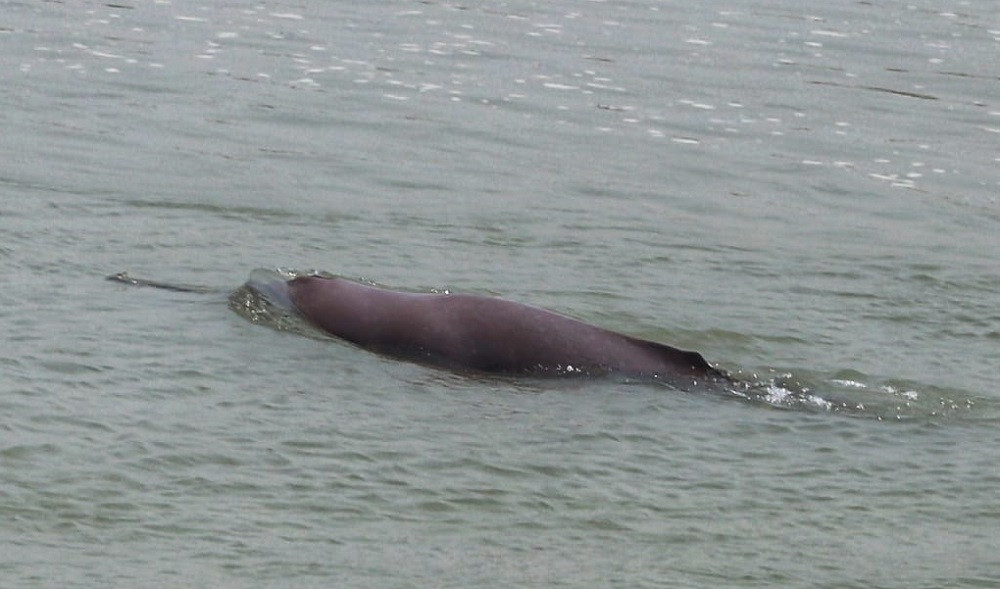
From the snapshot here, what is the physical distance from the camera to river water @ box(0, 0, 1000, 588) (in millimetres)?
7004

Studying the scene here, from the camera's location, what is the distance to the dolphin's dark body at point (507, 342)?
882cm

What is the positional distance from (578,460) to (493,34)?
12.2m

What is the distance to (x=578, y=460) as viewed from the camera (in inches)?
309

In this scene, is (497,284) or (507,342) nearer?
(507,342)

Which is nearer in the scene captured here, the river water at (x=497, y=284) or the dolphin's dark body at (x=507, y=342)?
the river water at (x=497, y=284)

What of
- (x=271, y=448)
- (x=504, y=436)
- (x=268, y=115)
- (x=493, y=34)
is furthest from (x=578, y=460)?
(x=493, y=34)

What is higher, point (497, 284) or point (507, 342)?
point (507, 342)

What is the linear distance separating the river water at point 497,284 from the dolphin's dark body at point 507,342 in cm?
14

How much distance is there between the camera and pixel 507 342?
8.89m

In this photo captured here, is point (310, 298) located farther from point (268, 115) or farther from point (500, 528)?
point (268, 115)

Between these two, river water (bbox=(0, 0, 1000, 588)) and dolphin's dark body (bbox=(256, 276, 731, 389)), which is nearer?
river water (bbox=(0, 0, 1000, 588))

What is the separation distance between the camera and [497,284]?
1078 cm

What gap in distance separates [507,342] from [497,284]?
6.27 feet

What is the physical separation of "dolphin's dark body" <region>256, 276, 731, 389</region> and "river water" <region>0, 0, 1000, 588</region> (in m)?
0.14
